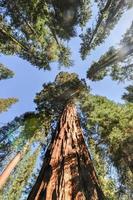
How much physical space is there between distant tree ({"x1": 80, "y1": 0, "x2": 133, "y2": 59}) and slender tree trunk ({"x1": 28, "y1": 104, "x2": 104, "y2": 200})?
8652 mm

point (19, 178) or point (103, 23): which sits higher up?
point (103, 23)

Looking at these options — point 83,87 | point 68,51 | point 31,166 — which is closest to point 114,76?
point 83,87

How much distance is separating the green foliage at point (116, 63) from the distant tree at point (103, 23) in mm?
984

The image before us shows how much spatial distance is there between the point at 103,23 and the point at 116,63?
260 cm

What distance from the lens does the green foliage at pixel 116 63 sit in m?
16.7

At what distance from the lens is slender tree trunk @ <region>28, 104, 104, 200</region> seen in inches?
239

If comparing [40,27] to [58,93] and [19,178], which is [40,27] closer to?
[58,93]

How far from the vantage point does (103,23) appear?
54.6 feet

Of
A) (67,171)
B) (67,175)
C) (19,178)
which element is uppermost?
(19,178)

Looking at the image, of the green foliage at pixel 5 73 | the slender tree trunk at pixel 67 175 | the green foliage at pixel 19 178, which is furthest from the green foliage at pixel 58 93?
the slender tree trunk at pixel 67 175

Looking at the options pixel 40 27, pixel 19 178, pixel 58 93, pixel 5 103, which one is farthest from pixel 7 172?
pixel 5 103

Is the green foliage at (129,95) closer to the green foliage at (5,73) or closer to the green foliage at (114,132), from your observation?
the green foliage at (114,132)

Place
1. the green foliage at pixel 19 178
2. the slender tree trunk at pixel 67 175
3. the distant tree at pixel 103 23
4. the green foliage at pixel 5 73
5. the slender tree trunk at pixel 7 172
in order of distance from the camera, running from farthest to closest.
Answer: the green foliage at pixel 5 73 → the distant tree at pixel 103 23 → the slender tree trunk at pixel 7 172 → the green foliage at pixel 19 178 → the slender tree trunk at pixel 67 175

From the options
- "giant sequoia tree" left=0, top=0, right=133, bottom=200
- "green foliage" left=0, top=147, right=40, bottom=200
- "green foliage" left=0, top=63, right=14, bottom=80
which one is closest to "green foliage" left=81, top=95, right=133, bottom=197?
"giant sequoia tree" left=0, top=0, right=133, bottom=200
